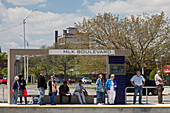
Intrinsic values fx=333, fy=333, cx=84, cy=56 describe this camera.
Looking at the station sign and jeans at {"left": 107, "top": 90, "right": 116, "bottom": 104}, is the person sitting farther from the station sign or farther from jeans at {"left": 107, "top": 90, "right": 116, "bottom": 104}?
jeans at {"left": 107, "top": 90, "right": 116, "bottom": 104}

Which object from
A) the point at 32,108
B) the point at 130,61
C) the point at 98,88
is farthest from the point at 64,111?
the point at 130,61

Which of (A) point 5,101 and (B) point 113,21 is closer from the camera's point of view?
(A) point 5,101

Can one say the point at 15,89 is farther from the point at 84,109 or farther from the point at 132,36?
the point at 132,36

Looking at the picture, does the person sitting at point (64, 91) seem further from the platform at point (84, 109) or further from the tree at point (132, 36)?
the tree at point (132, 36)

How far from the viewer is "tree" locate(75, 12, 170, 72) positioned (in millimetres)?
30234

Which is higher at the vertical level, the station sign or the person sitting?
the station sign

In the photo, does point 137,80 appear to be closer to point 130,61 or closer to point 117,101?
point 117,101

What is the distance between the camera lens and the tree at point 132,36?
30234mm

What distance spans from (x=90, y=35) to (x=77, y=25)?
1.88m

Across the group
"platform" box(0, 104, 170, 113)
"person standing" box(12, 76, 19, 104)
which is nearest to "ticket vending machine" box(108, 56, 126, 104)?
"platform" box(0, 104, 170, 113)

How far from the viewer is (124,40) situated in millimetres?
30547

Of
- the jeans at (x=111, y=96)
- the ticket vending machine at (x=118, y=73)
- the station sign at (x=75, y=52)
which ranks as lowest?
the jeans at (x=111, y=96)

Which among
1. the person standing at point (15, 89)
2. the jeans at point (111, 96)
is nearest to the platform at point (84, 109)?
the person standing at point (15, 89)

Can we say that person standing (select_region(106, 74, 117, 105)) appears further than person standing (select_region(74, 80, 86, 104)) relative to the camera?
No
